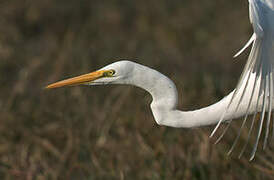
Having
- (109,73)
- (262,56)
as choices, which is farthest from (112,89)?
(262,56)

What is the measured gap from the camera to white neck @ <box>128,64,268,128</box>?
2680 millimetres

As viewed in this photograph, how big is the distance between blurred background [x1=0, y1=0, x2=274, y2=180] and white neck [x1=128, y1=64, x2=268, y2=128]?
2.75 feet

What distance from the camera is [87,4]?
827 centimetres

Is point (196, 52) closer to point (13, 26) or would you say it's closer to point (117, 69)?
point (13, 26)

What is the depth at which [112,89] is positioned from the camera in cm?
582

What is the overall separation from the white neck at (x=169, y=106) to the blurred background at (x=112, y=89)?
0.84 meters

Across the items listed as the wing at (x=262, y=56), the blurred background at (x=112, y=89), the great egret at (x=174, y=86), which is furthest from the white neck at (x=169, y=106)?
the blurred background at (x=112, y=89)

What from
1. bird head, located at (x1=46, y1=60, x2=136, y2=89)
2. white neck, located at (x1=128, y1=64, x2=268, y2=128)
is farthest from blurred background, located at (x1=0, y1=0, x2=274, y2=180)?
bird head, located at (x1=46, y1=60, x2=136, y2=89)

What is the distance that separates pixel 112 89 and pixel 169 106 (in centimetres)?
313

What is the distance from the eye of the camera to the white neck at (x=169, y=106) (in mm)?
2680

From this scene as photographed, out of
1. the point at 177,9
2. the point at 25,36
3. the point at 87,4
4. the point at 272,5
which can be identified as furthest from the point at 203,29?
the point at 272,5

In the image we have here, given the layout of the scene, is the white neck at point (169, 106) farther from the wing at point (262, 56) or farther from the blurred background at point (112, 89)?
the blurred background at point (112, 89)

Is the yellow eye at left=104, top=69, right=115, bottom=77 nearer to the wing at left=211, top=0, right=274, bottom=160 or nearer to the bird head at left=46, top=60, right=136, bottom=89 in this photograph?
the bird head at left=46, top=60, right=136, bottom=89

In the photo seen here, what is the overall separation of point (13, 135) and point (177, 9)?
156 inches
